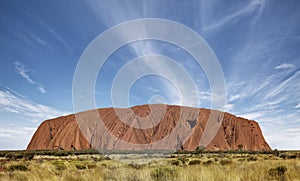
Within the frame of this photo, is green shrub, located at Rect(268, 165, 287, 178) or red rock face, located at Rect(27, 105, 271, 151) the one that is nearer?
green shrub, located at Rect(268, 165, 287, 178)

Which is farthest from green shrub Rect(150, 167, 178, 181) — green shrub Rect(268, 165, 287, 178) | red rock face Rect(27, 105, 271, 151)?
red rock face Rect(27, 105, 271, 151)

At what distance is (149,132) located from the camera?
116 meters

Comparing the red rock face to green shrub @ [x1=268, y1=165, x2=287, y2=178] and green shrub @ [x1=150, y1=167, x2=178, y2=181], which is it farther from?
green shrub @ [x1=150, y1=167, x2=178, y2=181]

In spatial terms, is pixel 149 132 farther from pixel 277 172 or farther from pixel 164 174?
pixel 164 174

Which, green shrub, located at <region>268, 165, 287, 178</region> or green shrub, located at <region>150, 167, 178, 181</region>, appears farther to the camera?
green shrub, located at <region>268, 165, 287, 178</region>

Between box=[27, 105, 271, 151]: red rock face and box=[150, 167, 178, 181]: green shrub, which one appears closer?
box=[150, 167, 178, 181]: green shrub

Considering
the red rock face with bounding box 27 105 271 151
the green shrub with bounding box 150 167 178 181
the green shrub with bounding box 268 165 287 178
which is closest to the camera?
the green shrub with bounding box 150 167 178 181

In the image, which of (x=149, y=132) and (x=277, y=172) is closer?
(x=277, y=172)

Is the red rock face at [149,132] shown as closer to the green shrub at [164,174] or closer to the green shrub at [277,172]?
the green shrub at [277,172]

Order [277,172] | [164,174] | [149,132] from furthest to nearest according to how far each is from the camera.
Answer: [149,132] < [277,172] < [164,174]

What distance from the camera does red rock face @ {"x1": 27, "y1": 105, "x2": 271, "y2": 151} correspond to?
109m

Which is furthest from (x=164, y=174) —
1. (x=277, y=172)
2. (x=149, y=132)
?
(x=149, y=132)

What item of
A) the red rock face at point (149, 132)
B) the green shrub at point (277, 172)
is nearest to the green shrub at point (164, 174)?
the green shrub at point (277, 172)

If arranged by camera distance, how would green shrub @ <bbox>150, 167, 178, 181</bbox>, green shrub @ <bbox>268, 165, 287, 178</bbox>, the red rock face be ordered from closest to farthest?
1. green shrub @ <bbox>150, 167, 178, 181</bbox>
2. green shrub @ <bbox>268, 165, 287, 178</bbox>
3. the red rock face
